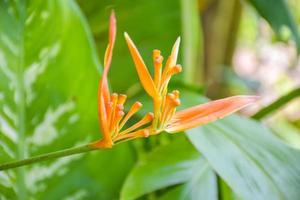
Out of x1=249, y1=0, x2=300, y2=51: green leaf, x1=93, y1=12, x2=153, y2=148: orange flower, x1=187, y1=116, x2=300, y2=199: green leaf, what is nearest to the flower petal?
x1=93, y1=12, x2=153, y2=148: orange flower

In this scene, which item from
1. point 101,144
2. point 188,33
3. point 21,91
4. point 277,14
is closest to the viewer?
point 101,144

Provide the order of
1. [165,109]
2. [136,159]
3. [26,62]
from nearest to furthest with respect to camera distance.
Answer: [165,109]
[26,62]
[136,159]

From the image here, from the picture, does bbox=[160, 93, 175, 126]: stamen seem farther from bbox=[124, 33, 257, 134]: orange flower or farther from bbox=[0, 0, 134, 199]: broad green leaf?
bbox=[0, 0, 134, 199]: broad green leaf

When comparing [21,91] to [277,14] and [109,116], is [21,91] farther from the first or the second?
[277,14]

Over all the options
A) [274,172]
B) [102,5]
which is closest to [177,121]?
[274,172]

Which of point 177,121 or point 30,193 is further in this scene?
point 30,193

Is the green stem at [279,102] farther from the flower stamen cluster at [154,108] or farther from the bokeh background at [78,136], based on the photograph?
the flower stamen cluster at [154,108]

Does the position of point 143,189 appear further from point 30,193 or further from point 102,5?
point 102,5

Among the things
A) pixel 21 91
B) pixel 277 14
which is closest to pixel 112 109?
pixel 21 91
